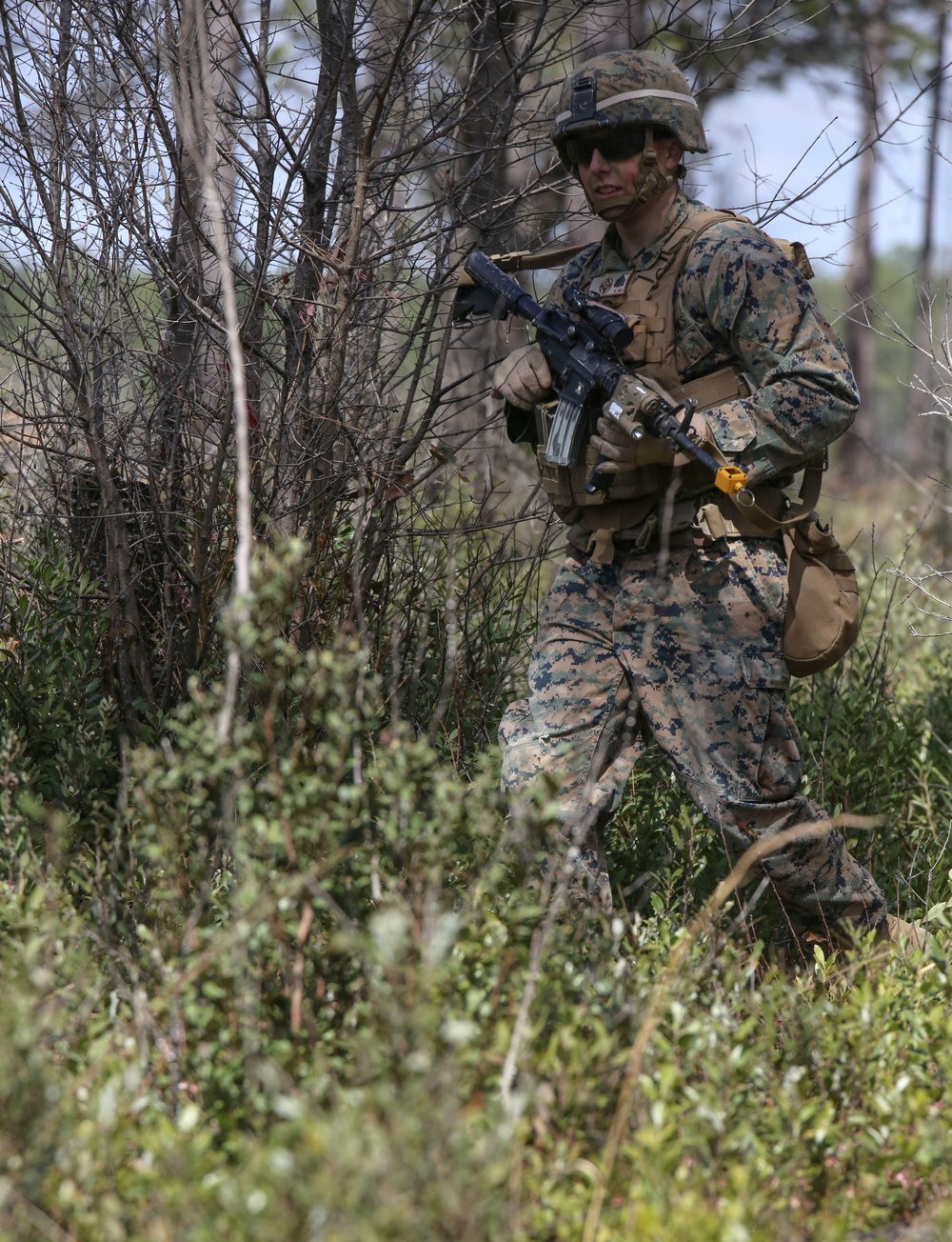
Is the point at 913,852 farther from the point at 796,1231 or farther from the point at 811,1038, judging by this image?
the point at 796,1231

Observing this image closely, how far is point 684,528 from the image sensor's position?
336 centimetres

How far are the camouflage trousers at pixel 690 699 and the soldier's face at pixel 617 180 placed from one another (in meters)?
0.89

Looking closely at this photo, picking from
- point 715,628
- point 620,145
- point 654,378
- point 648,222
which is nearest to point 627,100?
point 620,145

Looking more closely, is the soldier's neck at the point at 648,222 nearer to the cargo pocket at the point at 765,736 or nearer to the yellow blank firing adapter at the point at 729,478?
the yellow blank firing adapter at the point at 729,478

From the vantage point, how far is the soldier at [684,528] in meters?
3.22

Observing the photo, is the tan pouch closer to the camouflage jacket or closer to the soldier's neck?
the camouflage jacket

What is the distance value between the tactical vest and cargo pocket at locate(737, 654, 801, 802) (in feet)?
1.41

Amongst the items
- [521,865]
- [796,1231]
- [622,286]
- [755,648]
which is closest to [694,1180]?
[796,1231]

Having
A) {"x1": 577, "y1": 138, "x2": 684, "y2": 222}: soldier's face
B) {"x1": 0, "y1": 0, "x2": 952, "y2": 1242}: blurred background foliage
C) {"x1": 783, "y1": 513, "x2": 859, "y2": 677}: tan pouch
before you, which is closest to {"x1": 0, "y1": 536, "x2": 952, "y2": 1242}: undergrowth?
{"x1": 0, "y1": 0, "x2": 952, "y2": 1242}: blurred background foliage

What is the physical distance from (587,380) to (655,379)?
0.62ft

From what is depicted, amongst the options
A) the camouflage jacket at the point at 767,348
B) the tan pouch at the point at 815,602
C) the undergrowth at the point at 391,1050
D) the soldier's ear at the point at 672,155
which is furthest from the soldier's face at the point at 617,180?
the undergrowth at the point at 391,1050

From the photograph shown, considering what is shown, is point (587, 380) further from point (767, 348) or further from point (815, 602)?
point (815, 602)

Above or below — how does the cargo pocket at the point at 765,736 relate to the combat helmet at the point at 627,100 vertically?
below

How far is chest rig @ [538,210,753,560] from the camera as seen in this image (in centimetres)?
334
